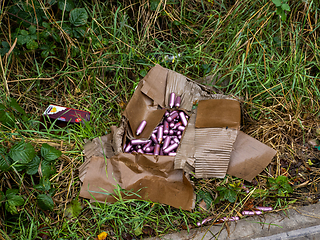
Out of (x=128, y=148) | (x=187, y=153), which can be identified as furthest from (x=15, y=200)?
(x=187, y=153)

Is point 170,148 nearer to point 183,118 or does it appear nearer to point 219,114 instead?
point 183,118

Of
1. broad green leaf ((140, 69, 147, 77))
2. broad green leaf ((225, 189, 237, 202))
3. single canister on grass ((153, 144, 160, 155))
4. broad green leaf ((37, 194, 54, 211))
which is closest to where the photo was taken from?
broad green leaf ((37, 194, 54, 211))

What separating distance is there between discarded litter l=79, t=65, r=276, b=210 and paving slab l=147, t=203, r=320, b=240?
26 centimetres

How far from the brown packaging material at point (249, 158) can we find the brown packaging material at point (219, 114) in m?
0.24

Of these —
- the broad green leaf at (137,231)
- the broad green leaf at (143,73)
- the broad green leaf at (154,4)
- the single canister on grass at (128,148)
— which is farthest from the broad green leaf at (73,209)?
the broad green leaf at (154,4)

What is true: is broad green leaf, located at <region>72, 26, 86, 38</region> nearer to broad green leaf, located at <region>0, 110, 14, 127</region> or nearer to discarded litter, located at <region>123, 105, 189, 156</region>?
broad green leaf, located at <region>0, 110, 14, 127</region>

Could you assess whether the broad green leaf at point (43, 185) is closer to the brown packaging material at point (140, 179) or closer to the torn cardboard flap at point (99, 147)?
the brown packaging material at point (140, 179)

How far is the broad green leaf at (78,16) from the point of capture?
2.68 metres

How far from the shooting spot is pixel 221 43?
2.92 metres

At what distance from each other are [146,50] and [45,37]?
1251 millimetres

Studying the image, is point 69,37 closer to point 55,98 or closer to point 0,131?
point 55,98

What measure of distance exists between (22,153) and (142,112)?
1313 millimetres

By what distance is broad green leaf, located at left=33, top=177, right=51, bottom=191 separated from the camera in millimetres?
2064

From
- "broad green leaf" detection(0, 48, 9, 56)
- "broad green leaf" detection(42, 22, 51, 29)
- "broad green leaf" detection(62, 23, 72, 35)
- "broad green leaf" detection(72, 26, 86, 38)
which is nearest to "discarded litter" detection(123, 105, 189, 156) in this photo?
"broad green leaf" detection(72, 26, 86, 38)
